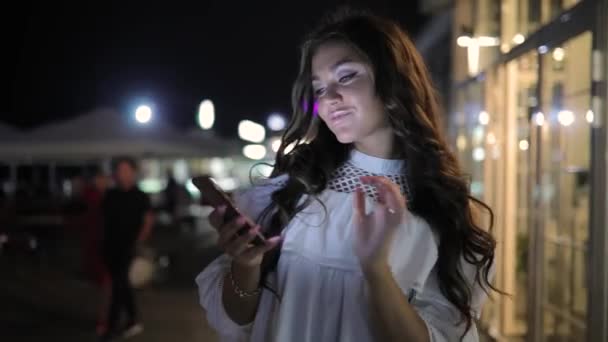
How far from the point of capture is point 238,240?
136 cm

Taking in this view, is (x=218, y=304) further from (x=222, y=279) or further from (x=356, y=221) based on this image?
(x=356, y=221)

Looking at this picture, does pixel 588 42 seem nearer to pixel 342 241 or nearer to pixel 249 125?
pixel 342 241

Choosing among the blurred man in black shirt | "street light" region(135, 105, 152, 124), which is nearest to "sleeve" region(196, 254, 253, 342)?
the blurred man in black shirt

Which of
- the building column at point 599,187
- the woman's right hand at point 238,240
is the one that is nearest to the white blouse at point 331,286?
the woman's right hand at point 238,240

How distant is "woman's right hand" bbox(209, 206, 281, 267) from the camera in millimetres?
1354

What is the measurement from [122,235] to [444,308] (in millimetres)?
5160

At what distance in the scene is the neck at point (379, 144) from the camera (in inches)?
65.5

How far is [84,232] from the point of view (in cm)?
730

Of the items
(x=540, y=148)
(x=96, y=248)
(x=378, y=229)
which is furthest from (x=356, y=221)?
(x=96, y=248)

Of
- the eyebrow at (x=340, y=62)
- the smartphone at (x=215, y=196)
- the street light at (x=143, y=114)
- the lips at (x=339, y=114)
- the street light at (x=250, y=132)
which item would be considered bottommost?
the smartphone at (x=215, y=196)

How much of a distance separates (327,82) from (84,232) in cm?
636

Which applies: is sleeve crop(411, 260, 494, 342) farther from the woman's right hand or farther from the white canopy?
the white canopy

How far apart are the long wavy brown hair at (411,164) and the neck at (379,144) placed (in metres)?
0.02

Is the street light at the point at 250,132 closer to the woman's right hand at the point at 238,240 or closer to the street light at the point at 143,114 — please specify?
the street light at the point at 143,114
